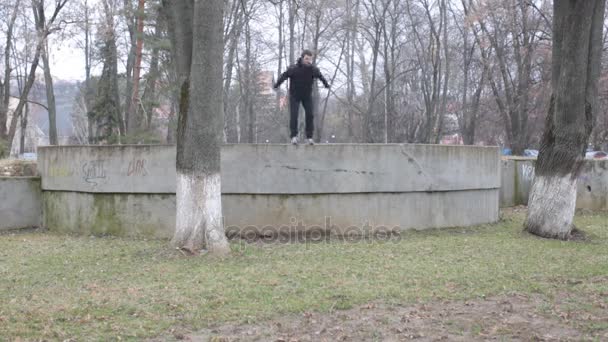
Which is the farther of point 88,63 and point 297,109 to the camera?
point 88,63

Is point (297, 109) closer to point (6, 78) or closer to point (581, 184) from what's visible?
point (581, 184)

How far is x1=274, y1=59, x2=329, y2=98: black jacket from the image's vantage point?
998cm

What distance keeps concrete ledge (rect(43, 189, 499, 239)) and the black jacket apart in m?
1.79

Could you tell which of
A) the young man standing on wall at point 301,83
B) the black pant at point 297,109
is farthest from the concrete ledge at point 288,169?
the young man standing on wall at point 301,83

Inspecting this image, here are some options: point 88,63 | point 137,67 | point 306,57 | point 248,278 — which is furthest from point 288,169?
point 88,63

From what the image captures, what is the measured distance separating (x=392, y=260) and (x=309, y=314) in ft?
9.02

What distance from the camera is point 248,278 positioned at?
22.4 ft

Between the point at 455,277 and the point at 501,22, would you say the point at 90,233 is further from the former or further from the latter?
the point at 501,22

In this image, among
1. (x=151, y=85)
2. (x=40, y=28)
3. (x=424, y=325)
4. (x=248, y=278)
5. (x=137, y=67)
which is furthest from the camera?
(x=40, y=28)

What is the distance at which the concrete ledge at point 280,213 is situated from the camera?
10250mm

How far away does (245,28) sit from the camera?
102 feet

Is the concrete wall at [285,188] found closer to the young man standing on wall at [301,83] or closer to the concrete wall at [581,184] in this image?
the young man standing on wall at [301,83]

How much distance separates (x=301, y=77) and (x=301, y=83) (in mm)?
112

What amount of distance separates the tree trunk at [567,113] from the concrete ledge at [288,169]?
175 cm
